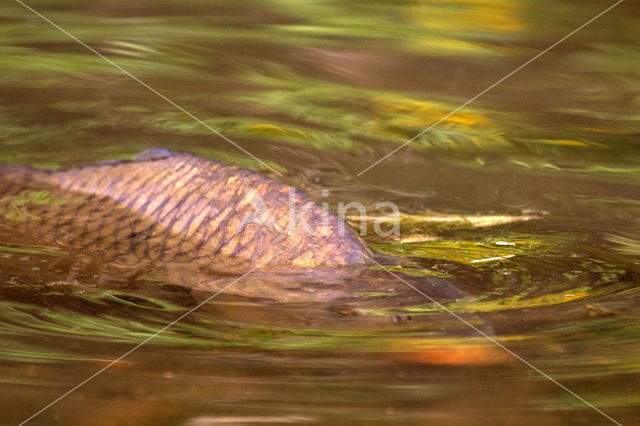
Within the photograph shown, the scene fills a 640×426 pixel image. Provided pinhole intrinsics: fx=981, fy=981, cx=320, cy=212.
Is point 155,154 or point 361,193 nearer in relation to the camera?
point 155,154

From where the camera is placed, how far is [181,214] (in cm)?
319

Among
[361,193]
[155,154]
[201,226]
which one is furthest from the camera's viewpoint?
[361,193]

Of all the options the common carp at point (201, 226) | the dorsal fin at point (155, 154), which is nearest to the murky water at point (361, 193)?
the common carp at point (201, 226)

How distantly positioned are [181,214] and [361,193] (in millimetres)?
1057

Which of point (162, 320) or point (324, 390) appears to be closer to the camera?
point (324, 390)

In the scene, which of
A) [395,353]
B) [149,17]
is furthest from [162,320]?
[149,17]

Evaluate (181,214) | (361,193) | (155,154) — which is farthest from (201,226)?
(361,193)

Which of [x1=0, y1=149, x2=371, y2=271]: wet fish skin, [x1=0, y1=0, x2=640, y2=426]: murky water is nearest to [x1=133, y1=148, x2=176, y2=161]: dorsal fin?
[x1=0, y1=149, x2=371, y2=271]: wet fish skin

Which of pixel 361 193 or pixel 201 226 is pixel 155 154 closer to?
pixel 201 226

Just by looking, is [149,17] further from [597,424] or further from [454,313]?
[597,424]

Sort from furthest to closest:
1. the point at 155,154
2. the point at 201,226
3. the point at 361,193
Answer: the point at 361,193 → the point at 155,154 → the point at 201,226

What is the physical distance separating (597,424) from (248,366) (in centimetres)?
75

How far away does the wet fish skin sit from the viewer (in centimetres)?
295

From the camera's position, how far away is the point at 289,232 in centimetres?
296
